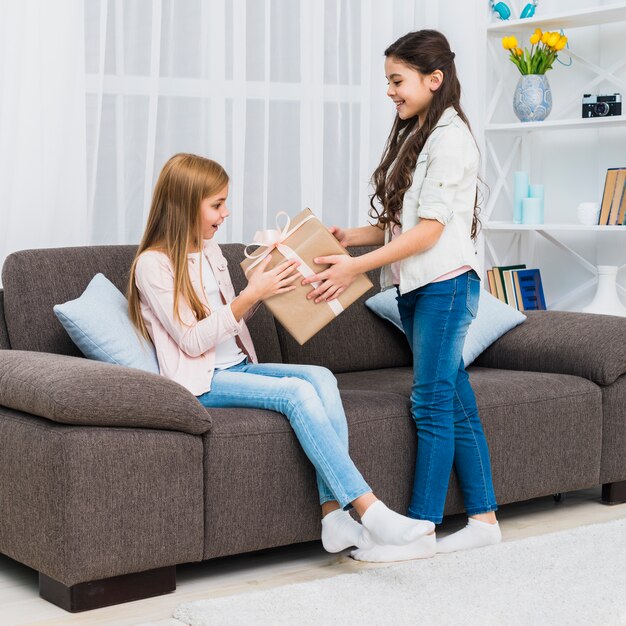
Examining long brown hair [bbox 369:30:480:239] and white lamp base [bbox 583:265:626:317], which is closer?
long brown hair [bbox 369:30:480:239]

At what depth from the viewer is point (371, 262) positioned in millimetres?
2523

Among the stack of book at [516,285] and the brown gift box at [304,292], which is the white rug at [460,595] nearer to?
the brown gift box at [304,292]

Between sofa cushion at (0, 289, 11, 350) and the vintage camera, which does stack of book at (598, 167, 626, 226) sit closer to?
the vintage camera

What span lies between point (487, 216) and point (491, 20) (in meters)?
0.81

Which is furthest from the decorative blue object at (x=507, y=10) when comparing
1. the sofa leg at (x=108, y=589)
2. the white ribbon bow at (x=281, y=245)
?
the sofa leg at (x=108, y=589)

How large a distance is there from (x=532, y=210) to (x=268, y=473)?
91.3 inches

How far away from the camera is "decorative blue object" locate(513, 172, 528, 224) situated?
14.4ft

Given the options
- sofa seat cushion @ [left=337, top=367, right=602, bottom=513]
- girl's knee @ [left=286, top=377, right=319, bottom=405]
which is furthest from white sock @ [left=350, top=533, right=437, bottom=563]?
girl's knee @ [left=286, top=377, right=319, bottom=405]

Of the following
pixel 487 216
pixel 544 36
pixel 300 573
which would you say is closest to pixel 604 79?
pixel 544 36

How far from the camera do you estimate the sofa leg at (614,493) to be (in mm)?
3164

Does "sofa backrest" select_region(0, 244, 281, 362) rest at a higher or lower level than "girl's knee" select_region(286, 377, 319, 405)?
higher

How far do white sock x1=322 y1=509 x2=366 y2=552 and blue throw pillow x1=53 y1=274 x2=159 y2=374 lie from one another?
0.52 meters

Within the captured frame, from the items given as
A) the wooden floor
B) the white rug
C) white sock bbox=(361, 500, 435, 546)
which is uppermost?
white sock bbox=(361, 500, 435, 546)

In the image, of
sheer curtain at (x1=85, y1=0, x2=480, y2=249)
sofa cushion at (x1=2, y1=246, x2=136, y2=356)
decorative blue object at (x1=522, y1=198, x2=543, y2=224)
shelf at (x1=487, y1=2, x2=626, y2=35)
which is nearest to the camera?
sofa cushion at (x1=2, y1=246, x2=136, y2=356)
